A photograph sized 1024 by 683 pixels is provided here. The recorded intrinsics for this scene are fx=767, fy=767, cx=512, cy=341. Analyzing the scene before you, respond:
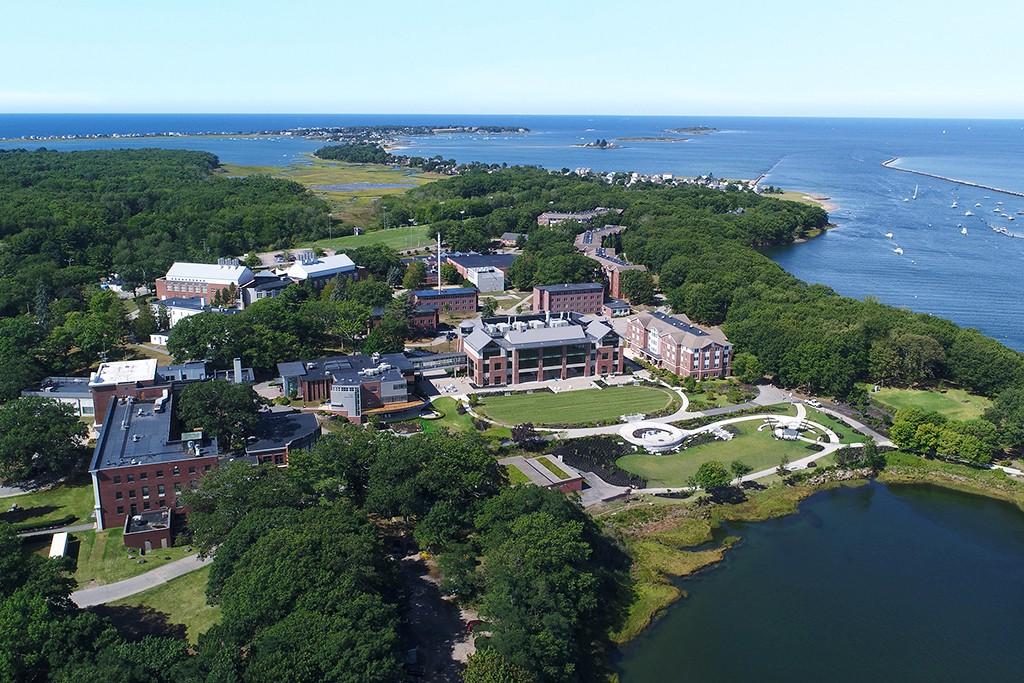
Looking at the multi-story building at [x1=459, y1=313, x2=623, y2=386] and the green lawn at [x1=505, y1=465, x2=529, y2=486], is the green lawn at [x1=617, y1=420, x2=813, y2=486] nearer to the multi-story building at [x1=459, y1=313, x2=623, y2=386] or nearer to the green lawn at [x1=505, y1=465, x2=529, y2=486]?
the green lawn at [x1=505, y1=465, x2=529, y2=486]

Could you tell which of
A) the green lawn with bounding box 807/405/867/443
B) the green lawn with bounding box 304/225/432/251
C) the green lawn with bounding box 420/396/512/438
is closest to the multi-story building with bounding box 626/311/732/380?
the green lawn with bounding box 807/405/867/443

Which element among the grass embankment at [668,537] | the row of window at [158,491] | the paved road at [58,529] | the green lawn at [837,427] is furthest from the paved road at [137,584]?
the green lawn at [837,427]

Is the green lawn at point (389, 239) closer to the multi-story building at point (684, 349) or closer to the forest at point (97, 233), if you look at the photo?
the forest at point (97, 233)

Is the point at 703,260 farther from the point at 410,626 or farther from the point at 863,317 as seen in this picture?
the point at 410,626

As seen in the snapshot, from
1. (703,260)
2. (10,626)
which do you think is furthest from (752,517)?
(703,260)

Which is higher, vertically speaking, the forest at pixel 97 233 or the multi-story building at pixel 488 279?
the forest at pixel 97 233

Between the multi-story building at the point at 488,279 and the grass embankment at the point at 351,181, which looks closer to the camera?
the multi-story building at the point at 488,279
